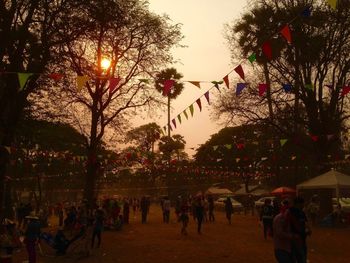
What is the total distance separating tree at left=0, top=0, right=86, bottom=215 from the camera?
15.3 m

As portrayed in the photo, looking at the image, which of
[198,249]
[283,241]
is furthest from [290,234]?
[198,249]

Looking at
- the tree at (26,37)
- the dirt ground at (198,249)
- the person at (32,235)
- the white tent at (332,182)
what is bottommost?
the dirt ground at (198,249)

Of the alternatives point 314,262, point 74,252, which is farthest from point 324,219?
point 74,252

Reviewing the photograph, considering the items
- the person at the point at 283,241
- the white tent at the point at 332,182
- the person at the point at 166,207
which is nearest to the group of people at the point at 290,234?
the person at the point at 283,241

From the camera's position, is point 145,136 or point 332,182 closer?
point 332,182

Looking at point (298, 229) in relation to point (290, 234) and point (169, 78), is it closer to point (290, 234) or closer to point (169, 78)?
point (290, 234)

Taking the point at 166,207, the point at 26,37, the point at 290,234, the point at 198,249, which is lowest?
the point at 198,249

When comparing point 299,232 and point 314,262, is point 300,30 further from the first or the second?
point 299,232

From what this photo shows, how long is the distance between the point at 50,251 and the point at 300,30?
56.6 feet

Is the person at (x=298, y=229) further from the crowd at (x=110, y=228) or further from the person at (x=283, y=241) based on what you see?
the person at (x=283, y=241)

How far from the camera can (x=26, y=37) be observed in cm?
1552

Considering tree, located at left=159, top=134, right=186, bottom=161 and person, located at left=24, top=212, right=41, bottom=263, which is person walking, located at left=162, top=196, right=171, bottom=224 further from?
tree, located at left=159, top=134, right=186, bottom=161

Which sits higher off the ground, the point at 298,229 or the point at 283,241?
the point at 298,229

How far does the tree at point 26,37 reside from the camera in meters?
15.3
